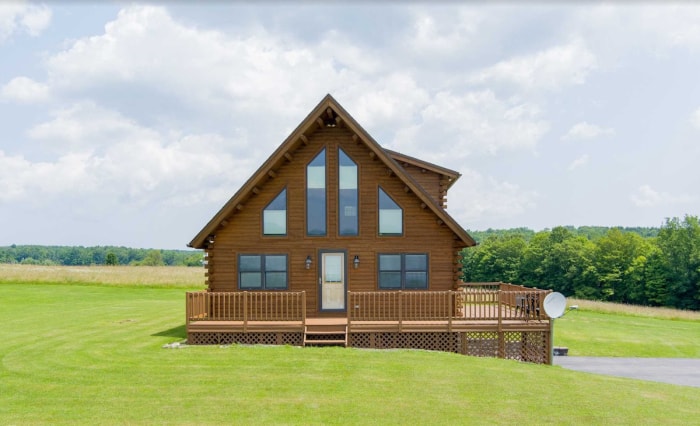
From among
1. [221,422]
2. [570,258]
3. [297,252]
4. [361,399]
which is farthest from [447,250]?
[570,258]

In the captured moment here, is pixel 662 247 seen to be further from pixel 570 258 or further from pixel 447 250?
pixel 447 250

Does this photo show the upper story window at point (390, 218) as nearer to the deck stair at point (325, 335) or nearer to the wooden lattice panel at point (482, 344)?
the deck stair at point (325, 335)

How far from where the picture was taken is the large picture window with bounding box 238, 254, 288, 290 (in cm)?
1695

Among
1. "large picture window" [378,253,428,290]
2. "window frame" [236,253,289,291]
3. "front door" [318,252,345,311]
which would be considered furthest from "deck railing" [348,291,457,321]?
"window frame" [236,253,289,291]

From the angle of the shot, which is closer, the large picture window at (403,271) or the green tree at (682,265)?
the large picture window at (403,271)

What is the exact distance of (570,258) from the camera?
80.4 m

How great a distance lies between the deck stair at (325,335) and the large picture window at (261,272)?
6.89 feet

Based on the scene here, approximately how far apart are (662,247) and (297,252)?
6759 centimetres

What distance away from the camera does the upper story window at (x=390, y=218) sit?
17.0 metres

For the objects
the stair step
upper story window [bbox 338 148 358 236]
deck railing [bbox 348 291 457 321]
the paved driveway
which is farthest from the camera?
the paved driveway

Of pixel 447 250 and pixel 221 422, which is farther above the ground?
pixel 447 250

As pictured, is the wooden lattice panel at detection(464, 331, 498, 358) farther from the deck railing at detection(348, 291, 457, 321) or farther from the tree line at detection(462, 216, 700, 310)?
the tree line at detection(462, 216, 700, 310)

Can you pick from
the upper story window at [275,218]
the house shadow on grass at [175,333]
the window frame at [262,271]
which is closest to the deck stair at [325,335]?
the window frame at [262,271]

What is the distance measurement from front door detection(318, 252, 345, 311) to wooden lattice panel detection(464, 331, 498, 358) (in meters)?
3.97
